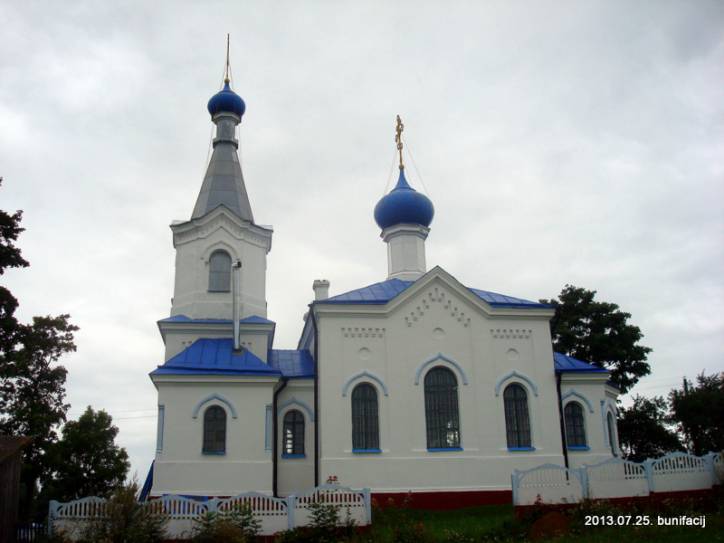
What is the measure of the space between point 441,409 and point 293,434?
4.32 m

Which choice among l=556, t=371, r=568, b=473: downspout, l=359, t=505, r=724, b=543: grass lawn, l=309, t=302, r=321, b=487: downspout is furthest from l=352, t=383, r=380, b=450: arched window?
l=556, t=371, r=568, b=473: downspout

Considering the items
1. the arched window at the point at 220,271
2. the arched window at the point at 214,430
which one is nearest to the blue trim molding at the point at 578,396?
the arched window at the point at 214,430

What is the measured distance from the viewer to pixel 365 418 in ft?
61.4

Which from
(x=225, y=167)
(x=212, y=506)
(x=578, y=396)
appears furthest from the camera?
(x=225, y=167)

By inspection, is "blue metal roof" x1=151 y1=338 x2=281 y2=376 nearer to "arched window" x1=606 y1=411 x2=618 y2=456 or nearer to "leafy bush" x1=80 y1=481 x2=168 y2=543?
"leafy bush" x1=80 y1=481 x2=168 y2=543

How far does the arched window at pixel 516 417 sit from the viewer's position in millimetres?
19141

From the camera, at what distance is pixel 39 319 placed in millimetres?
25250

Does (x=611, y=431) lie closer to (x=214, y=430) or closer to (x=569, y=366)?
(x=569, y=366)

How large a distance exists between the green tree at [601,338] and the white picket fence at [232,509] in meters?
18.3

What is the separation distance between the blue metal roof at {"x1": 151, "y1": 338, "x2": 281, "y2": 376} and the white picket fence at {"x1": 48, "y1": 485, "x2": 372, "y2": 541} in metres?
4.92

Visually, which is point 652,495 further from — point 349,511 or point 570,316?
point 570,316

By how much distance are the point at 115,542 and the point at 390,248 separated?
45.8ft

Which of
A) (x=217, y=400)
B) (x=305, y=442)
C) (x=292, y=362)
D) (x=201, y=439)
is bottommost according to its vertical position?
(x=305, y=442)

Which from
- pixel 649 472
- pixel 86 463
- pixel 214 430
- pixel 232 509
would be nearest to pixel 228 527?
pixel 232 509
